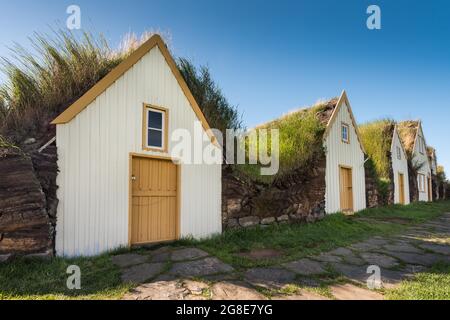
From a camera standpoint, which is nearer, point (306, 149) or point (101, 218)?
point (101, 218)

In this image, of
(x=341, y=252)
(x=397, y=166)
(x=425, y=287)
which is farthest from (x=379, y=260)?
(x=397, y=166)

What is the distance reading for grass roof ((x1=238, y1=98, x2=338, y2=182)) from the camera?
971cm

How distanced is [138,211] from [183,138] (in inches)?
85.1

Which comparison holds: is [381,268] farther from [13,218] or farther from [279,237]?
[13,218]

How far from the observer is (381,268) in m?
5.48

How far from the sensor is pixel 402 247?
7.21 metres

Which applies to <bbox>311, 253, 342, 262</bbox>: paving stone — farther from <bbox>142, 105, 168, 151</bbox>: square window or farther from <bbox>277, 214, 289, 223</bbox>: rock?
<bbox>142, 105, 168, 151</bbox>: square window

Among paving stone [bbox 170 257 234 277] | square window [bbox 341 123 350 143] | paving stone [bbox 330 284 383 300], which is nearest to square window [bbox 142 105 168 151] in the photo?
paving stone [bbox 170 257 234 277]

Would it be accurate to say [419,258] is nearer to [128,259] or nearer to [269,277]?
[269,277]

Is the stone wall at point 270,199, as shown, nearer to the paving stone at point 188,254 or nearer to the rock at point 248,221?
the rock at point 248,221

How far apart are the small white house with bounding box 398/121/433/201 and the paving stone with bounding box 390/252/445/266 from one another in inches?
806

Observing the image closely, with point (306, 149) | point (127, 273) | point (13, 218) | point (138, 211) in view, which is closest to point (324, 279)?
point (127, 273)

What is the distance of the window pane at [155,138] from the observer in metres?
7.20

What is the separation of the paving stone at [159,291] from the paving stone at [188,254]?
1.33m
